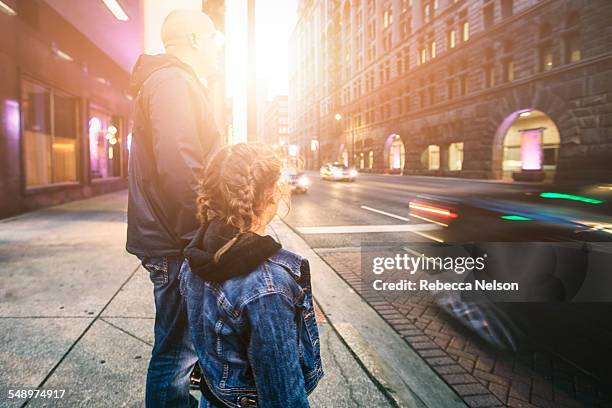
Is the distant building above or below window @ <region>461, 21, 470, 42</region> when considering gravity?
above

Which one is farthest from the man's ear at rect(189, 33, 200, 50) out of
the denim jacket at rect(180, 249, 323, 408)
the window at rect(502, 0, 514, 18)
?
the window at rect(502, 0, 514, 18)

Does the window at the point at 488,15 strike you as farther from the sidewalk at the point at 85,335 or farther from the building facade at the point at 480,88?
the sidewalk at the point at 85,335

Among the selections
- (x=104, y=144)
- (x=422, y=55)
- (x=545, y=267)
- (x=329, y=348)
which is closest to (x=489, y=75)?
(x=422, y=55)

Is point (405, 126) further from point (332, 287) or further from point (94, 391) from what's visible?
→ point (94, 391)

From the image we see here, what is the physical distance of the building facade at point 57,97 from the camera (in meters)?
9.85

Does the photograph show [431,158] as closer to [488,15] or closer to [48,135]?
[488,15]

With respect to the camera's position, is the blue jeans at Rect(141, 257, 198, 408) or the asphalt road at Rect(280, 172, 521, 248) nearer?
the blue jeans at Rect(141, 257, 198, 408)

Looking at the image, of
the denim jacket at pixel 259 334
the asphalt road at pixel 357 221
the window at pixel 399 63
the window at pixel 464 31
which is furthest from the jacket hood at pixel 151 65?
the window at pixel 399 63

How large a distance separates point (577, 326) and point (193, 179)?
357 centimetres

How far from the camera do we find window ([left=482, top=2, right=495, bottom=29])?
28.9 meters

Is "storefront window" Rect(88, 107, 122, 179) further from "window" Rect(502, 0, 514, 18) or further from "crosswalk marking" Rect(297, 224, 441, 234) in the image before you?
"window" Rect(502, 0, 514, 18)

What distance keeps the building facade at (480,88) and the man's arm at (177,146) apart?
390cm

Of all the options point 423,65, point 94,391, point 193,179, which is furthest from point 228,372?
point 423,65

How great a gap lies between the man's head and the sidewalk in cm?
203
